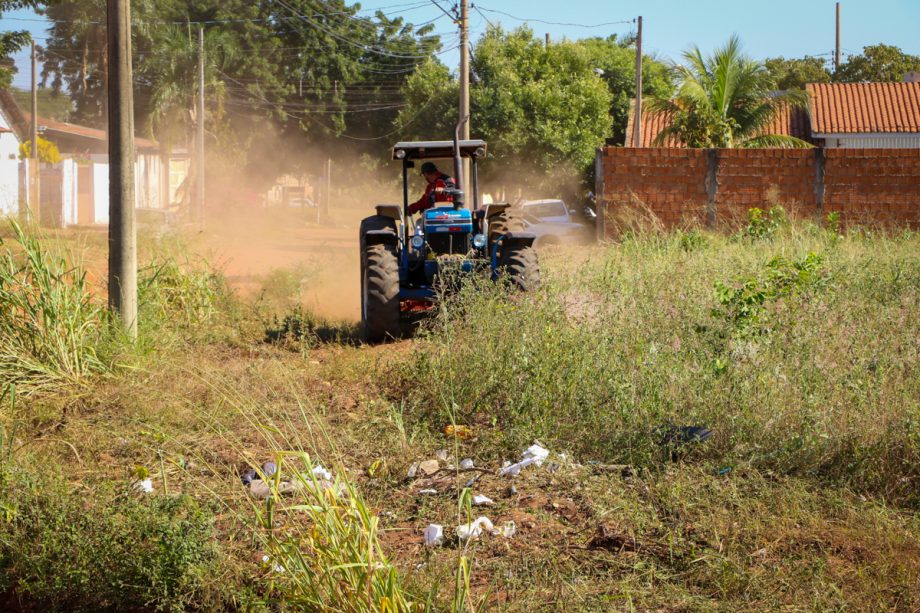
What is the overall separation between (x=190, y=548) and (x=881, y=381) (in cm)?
433

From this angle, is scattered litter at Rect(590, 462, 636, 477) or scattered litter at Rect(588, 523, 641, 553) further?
scattered litter at Rect(590, 462, 636, 477)

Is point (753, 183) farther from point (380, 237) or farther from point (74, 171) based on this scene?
point (74, 171)

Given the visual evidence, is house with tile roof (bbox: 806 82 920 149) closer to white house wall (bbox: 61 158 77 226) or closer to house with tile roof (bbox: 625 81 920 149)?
house with tile roof (bbox: 625 81 920 149)

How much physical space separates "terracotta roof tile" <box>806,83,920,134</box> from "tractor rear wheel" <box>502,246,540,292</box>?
23567 millimetres

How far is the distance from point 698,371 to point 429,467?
1949mm

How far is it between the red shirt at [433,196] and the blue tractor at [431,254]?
0.13m

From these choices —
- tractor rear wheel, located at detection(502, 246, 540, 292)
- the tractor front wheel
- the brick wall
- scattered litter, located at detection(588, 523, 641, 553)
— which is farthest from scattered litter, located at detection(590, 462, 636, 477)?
the brick wall

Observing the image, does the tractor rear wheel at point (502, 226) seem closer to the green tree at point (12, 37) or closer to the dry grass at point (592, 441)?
the dry grass at point (592, 441)

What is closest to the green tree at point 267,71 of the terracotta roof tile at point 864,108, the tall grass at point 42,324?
the terracotta roof tile at point 864,108

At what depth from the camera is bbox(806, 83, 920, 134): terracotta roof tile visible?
31.7 meters

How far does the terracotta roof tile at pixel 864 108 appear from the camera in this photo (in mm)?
31672

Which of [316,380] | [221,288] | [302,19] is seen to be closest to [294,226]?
[302,19]

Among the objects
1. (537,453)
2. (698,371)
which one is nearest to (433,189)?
(698,371)

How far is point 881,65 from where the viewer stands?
46.3 m
